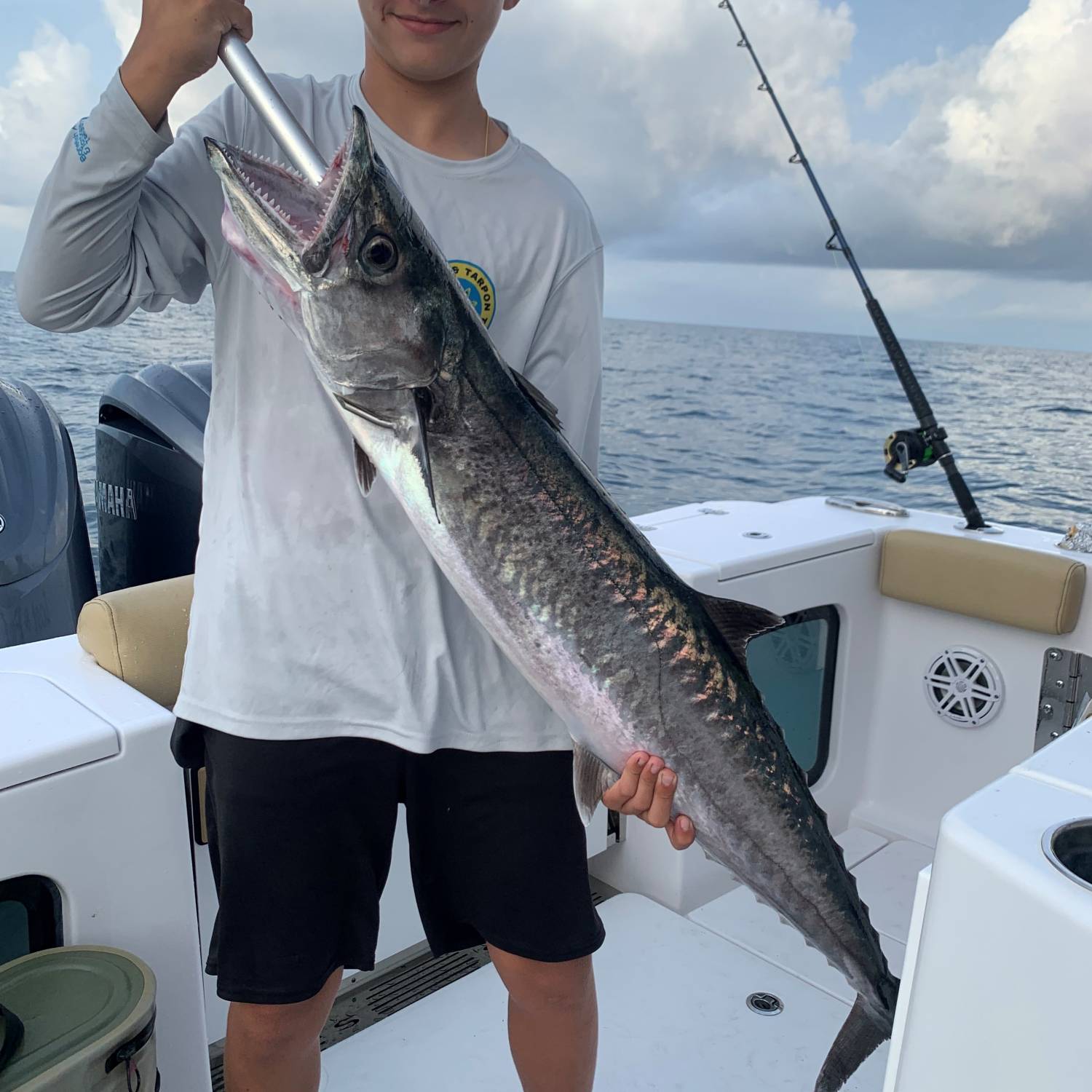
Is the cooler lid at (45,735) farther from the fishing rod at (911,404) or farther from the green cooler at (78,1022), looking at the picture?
the fishing rod at (911,404)

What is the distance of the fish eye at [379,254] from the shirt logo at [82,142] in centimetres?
32

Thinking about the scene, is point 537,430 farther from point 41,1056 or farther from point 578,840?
point 41,1056

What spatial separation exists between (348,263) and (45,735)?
93 cm

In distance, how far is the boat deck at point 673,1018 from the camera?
84.7 inches

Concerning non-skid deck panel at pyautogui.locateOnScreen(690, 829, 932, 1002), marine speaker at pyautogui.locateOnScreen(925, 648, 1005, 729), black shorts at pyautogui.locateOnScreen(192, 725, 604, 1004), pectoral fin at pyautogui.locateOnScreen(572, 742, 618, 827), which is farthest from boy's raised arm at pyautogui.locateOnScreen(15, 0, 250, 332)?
marine speaker at pyautogui.locateOnScreen(925, 648, 1005, 729)

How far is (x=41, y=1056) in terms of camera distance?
1.37 meters

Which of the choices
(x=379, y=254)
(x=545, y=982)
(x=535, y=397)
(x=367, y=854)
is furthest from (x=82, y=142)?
(x=545, y=982)

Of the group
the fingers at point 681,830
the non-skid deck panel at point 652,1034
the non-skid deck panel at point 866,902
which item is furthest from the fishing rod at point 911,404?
the fingers at point 681,830

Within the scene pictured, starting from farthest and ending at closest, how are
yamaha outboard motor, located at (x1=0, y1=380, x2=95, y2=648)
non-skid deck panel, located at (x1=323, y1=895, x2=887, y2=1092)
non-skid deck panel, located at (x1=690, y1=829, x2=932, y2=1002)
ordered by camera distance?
yamaha outboard motor, located at (x1=0, y1=380, x2=95, y2=648) → non-skid deck panel, located at (x1=690, y1=829, x2=932, y2=1002) → non-skid deck panel, located at (x1=323, y1=895, x2=887, y2=1092)

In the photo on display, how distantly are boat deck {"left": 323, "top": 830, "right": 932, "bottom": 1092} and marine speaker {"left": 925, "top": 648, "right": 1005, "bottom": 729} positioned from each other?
625 mm

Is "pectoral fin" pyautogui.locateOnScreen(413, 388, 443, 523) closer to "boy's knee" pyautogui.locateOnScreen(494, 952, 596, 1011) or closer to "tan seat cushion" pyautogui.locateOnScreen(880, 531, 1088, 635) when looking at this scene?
"boy's knee" pyautogui.locateOnScreen(494, 952, 596, 1011)

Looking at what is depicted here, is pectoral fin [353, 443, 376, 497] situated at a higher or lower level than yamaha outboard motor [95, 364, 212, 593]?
higher

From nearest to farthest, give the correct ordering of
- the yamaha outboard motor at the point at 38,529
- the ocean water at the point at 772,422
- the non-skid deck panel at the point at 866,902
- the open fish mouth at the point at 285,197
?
the open fish mouth at the point at 285,197 < the non-skid deck panel at the point at 866,902 < the yamaha outboard motor at the point at 38,529 < the ocean water at the point at 772,422

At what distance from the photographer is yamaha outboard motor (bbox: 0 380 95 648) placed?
2.93 metres
